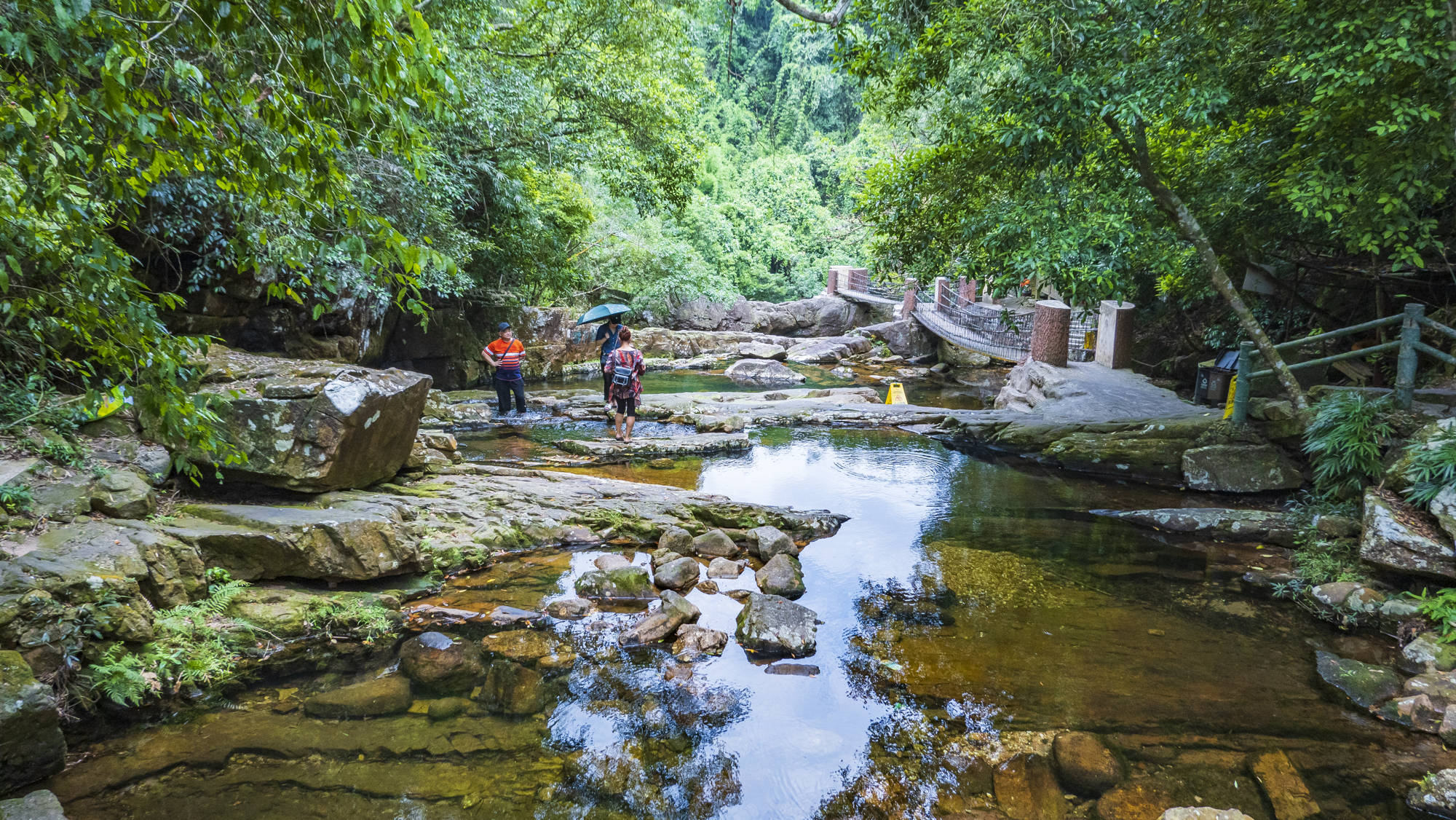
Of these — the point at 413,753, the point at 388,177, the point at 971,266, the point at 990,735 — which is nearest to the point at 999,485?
the point at 971,266

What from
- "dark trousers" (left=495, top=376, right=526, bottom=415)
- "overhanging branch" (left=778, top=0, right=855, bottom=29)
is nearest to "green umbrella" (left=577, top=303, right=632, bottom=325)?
"dark trousers" (left=495, top=376, right=526, bottom=415)

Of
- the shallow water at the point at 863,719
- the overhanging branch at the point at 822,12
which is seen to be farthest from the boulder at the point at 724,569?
the overhanging branch at the point at 822,12

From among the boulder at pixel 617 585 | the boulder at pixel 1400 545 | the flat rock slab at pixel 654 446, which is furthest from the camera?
the flat rock slab at pixel 654 446

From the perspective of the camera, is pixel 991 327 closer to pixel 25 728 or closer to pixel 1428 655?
pixel 1428 655

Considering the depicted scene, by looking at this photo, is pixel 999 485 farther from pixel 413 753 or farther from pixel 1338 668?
pixel 413 753

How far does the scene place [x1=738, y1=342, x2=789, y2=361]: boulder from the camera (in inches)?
851

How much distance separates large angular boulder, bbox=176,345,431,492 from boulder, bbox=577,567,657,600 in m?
1.88

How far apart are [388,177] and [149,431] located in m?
5.39

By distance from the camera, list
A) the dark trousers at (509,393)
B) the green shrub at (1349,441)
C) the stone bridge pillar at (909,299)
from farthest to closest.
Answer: the stone bridge pillar at (909,299), the dark trousers at (509,393), the green shrub at (1349,441)

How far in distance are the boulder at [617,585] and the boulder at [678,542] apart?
0.62 metres

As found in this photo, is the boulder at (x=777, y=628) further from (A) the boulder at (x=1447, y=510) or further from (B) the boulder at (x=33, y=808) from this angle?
(A) the boulder at (x=1447, y=510)

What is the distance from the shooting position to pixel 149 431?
15.9 feet

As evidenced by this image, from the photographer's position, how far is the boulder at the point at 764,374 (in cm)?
1686

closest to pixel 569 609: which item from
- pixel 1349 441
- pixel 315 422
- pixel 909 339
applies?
pixel 315 422
